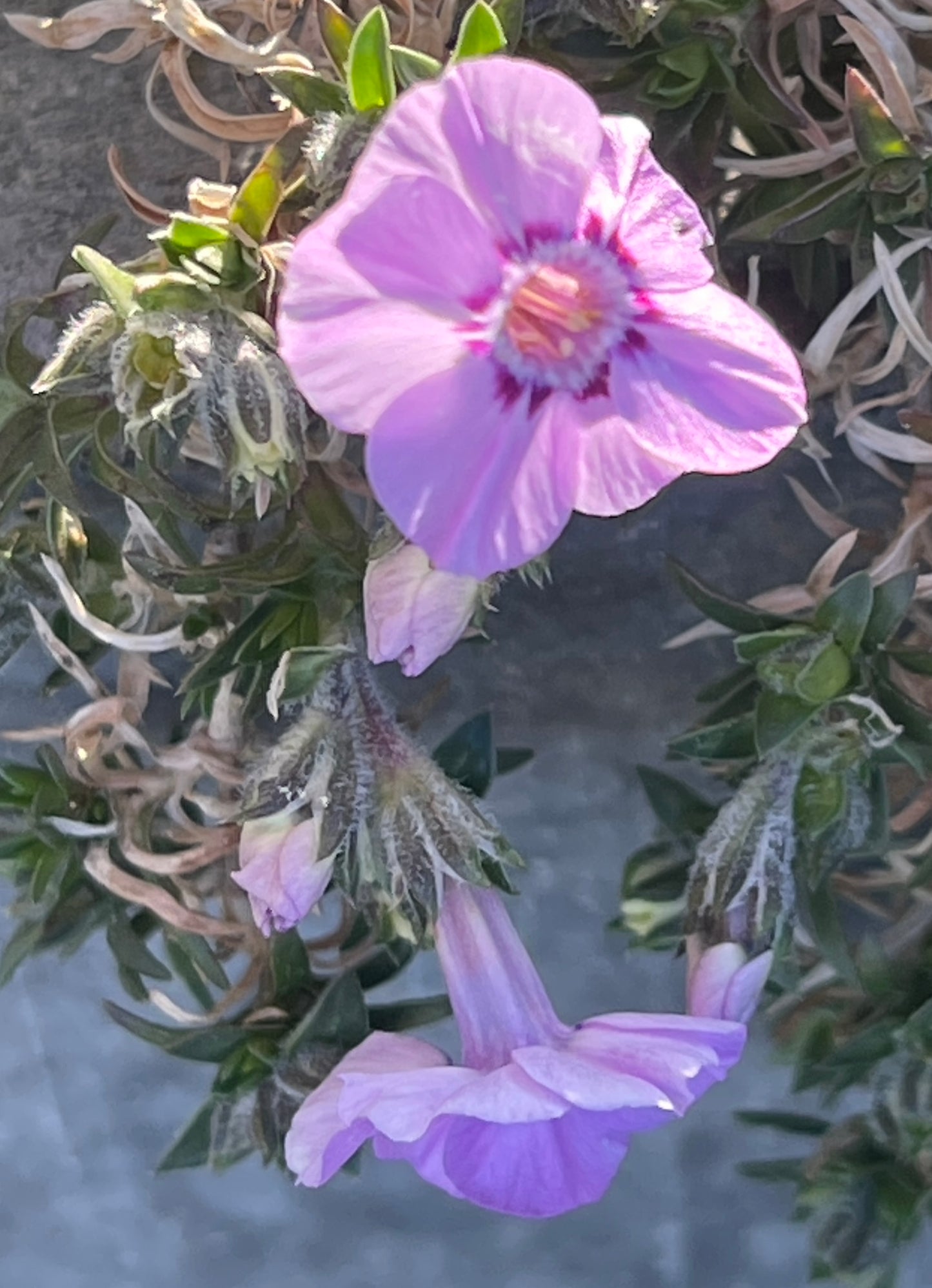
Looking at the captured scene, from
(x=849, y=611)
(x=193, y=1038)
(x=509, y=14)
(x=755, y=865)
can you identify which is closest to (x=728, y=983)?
(x=755, y=865)

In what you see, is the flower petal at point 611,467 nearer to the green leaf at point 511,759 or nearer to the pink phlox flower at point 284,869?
the pink phlox flower at point 284,869

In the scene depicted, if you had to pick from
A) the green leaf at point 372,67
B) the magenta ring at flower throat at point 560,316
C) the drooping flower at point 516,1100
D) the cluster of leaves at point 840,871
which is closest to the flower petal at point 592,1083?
the drooping flower at point 516,1100

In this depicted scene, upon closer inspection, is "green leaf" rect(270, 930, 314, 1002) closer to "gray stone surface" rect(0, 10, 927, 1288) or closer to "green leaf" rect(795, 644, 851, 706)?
"gray stone surface" rect(0, 10, 927, 1288)

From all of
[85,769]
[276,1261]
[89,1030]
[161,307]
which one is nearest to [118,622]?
[85,769]

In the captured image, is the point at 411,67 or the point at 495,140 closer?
the point at 495,140

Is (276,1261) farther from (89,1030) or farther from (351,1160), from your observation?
(351,1160)

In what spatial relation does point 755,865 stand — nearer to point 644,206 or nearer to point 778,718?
point 778,718
